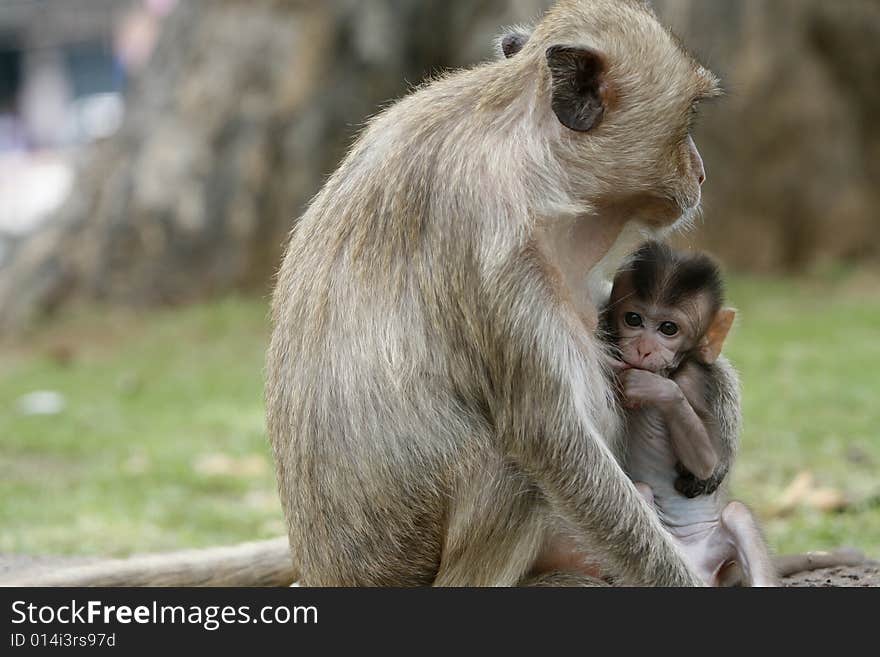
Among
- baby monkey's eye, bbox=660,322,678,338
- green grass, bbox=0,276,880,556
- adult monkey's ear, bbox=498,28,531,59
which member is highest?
green grass, bbox=0,276,880,556

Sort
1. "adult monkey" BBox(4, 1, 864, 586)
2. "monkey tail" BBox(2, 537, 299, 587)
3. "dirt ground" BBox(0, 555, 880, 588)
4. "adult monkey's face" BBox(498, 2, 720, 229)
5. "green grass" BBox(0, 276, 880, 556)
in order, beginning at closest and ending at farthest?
1. "adult monkey" BBox(4, 1, 864, 586)
2. "adult monkey's face" BBox(498, 2, 720, 229)
3. "dirt ground" BBox(0, 555, 880, 588)
4. "monkey tail" BBox(2, 537, 299, 587)
5. "green grass" BBox(0, 276, 880, 556)

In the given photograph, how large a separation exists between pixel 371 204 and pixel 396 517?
0.97m

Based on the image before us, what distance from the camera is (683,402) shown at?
4.41 m

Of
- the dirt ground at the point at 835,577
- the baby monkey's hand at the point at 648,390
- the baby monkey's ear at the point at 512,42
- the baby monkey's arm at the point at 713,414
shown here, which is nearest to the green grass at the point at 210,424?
the dirt ground at the point at 835,577

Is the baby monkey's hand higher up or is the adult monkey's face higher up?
the adult monkey's face

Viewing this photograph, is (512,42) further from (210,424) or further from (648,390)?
(210,424)

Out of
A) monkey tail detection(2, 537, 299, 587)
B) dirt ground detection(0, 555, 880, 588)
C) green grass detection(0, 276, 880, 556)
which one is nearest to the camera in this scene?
dirt ground detection(0, 555, 880, 588)

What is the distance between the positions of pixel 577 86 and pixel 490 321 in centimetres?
78

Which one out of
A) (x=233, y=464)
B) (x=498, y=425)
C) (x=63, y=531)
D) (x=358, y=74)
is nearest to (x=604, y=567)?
(x=498, y=425)

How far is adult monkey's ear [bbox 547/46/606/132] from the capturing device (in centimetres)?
402

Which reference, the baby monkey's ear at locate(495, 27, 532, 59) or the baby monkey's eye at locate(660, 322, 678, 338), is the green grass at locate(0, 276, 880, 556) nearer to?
the baby monkey's eye at locate(660, 322, 678, 338)

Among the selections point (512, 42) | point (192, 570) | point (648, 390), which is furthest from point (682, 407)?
point (192, 570)

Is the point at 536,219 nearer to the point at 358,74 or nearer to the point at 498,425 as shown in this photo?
the point at 498,425

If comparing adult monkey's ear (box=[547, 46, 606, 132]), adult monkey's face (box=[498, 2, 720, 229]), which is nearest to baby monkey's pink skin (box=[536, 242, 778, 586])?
adult monkey's face (box=[498, 2, 720, 229])
